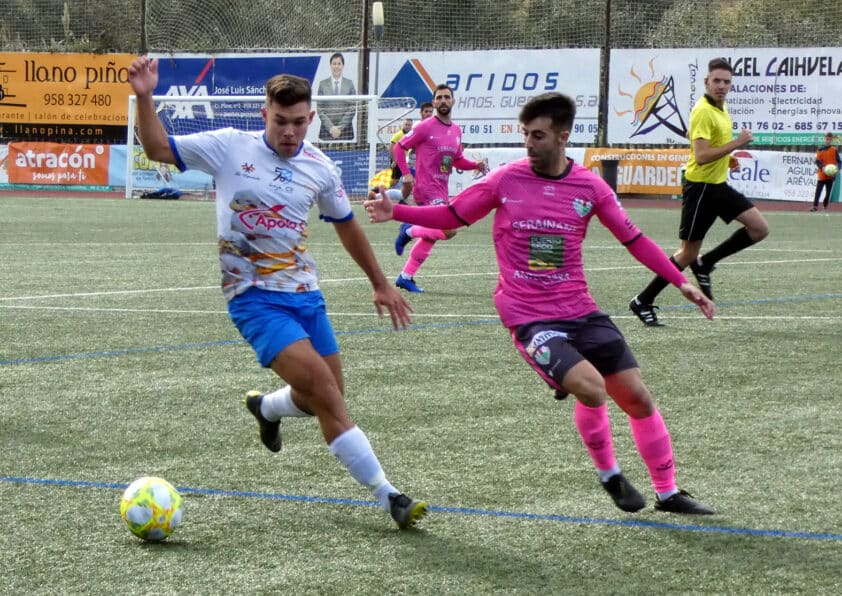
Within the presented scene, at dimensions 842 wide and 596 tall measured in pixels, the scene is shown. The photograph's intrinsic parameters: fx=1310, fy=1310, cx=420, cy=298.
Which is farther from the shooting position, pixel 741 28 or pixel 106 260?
pixel 741 28

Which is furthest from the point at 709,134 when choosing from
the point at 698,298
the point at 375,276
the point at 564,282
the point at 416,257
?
the point at 375,276

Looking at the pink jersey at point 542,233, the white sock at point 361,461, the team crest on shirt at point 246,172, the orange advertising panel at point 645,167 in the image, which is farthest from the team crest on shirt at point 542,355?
the orange advertising panel at point 645,167

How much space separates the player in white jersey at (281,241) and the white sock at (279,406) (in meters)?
0.48

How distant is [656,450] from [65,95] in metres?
37.7

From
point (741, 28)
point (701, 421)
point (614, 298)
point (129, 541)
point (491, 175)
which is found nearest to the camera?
point (129, 541)

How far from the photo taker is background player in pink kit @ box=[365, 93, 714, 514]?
5020 mm

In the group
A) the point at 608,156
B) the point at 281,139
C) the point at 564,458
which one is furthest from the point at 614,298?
the point at 608,156

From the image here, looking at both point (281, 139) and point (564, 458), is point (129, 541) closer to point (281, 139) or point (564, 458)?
point (281, 139)

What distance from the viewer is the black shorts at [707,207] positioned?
10641 mm

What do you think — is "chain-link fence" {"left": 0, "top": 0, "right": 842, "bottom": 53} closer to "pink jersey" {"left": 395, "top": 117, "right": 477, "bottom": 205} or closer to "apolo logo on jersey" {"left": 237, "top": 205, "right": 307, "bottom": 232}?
"pink jersey" {"left": 395, "top": 117, "right": 477, "bottom": 205}

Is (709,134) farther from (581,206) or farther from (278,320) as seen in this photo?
(278,320)

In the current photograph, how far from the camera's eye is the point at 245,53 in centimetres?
3934

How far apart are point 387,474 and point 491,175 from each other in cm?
134

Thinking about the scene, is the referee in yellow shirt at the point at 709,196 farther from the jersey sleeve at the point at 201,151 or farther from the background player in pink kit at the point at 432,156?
the jersey sleeve at the point at 201,151
